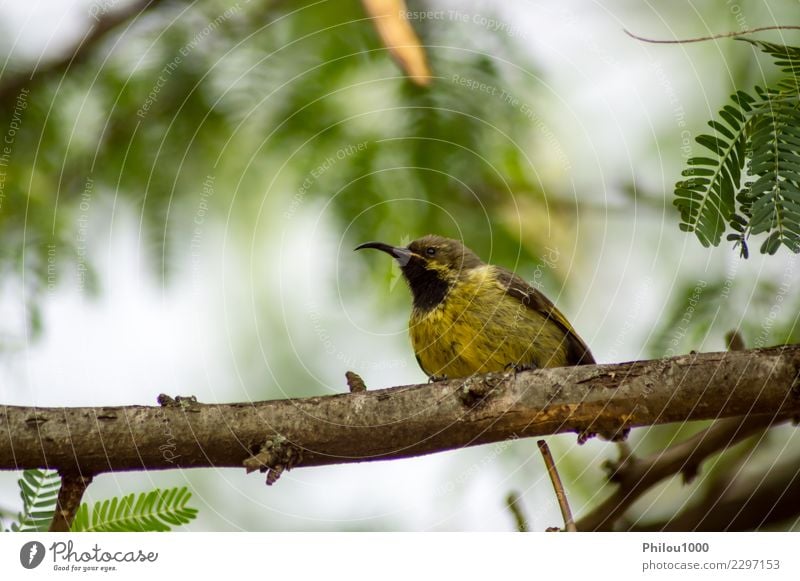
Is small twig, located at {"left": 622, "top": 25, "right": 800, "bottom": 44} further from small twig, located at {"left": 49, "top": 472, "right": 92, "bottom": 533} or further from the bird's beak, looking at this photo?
small twig, located at {"left": 49, "top": 472, "right": 92, "bottom": 533}

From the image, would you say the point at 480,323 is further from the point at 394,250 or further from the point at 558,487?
the point at 558,487

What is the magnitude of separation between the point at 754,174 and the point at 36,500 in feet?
10.3

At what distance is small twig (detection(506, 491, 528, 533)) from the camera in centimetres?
384

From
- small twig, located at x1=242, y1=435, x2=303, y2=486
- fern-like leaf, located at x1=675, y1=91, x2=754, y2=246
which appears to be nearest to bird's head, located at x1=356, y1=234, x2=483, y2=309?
small twig, located at x1=242, y1=435, x2=303, y2=486

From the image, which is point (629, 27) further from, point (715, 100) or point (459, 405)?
point (459, 405)

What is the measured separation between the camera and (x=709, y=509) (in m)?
3.96

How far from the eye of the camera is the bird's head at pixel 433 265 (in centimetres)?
525

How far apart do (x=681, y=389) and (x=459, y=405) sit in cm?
97

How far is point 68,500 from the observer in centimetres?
350

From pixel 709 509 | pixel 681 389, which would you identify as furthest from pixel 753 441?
pixel 681 389

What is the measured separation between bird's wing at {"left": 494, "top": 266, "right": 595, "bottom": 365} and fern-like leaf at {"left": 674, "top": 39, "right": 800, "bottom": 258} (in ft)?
5.98

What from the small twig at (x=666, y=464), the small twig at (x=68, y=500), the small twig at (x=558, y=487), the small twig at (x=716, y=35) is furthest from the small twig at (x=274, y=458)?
the small twig at (x=716, y=35)

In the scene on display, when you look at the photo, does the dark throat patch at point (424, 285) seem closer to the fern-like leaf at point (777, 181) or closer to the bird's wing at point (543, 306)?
the bird's wing at point (543, 306)

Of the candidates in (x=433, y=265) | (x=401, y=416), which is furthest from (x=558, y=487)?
(x=433, y=265)
